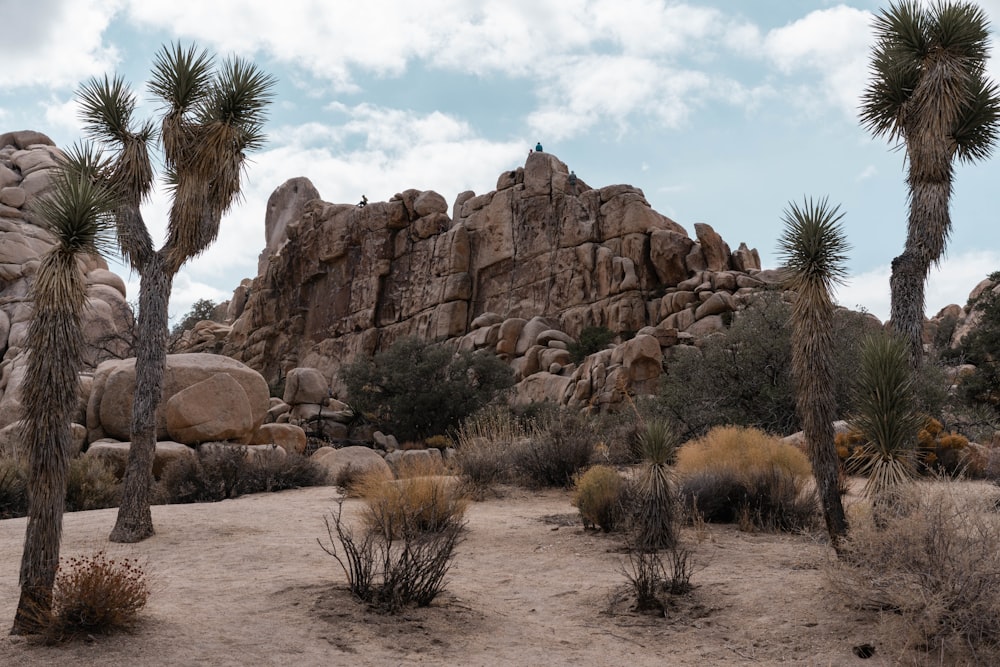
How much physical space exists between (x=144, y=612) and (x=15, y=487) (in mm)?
9761

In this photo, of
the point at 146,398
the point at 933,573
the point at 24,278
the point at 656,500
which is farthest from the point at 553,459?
the point at 24,278

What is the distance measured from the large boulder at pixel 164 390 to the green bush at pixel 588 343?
2473 cm

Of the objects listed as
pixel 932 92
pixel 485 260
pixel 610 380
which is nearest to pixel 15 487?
pixel 932 92

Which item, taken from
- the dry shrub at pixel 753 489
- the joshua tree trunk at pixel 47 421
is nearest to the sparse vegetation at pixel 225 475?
the dry shrub at pixel 753 489

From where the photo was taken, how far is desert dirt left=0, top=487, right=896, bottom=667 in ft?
19.8

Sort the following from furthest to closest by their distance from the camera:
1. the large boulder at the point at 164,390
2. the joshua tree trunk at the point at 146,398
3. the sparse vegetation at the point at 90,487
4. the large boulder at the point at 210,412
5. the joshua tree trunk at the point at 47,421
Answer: the large boulder at the point at 164,390
the large boulder at the point at 210,412
the sparse vegetation at the point at 90,487
the joshua tree trunk at the point at 146,398
the joshua tree trunk at the point at 47,421

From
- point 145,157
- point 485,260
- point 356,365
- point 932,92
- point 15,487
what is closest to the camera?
point 145,157

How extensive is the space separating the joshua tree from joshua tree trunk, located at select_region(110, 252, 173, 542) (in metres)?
4.39

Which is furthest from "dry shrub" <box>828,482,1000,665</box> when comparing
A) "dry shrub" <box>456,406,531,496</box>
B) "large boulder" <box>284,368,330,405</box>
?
"large boulder" <box>284,368,330,405</box>

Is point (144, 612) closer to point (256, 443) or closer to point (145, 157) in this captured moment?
point (145, 157)

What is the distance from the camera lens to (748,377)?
21.5 m

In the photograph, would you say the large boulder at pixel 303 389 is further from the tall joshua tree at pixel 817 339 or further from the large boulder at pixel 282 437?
the tall joshua tree at pixel 817 339

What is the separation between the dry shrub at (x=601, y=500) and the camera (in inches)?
428

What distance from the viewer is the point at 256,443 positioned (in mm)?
19688
